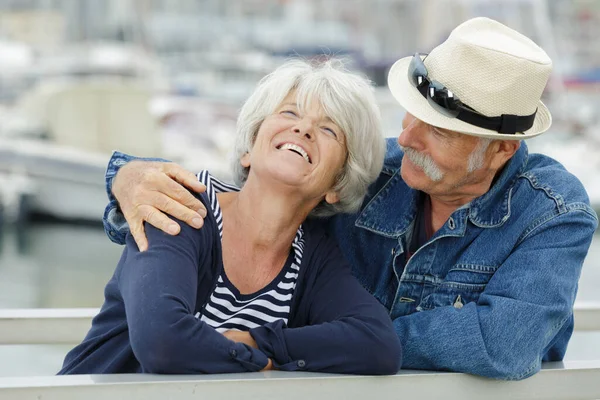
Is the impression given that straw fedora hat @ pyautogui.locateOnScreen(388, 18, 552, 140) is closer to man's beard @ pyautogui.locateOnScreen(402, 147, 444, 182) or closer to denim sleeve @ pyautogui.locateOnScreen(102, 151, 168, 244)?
man's beard @ pyautogui.locateOnScreen(402, 147, 444, 182)

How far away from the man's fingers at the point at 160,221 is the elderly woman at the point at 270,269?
0.06ft

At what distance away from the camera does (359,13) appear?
29.4 metres

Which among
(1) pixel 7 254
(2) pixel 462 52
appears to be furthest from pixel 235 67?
(2) pixel 462 52

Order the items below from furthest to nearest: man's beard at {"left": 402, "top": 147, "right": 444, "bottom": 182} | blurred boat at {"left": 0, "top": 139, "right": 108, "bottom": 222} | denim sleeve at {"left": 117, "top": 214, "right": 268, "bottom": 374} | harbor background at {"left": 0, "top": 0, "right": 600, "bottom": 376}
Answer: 1. blurred boat at {"left": 0, "top": 139, "right": 108, "bottom": 222}
2. harbor background at {"left": 0, "top": 0, "right": 600, "bottom": 376}
3. man's beard at {"left": 402, "top": 147, "right": 444, "bottom": 182}
4. denim sleeve at {"left": 117, "top": 214, "right": 268, "bottom": 374}

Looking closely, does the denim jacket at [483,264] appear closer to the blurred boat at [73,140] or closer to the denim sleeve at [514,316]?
the denim sleeve at [514,316]

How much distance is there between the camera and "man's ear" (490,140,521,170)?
2.65 m

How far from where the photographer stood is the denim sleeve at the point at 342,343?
2213mm

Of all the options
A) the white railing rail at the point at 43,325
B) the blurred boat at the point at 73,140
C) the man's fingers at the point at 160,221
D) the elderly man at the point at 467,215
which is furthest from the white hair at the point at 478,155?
the blurred boat at the point at 73,140

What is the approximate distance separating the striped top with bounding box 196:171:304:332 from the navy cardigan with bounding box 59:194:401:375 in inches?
Answer: 0.9

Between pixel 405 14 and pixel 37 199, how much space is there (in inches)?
652

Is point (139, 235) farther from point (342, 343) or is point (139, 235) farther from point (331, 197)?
point (331, 197)

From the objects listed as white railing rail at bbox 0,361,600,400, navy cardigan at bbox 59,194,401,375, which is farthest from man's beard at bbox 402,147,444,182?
white railing rail at bbox 0,361,600,400

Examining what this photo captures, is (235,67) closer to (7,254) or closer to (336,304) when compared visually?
(7,254)

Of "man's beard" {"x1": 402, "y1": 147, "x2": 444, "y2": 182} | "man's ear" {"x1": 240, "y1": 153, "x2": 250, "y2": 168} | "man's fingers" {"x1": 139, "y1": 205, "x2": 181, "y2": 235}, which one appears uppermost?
"man's fingers" {"x1": 139, "y1": 205, "x2": 181, "y2": 235}
